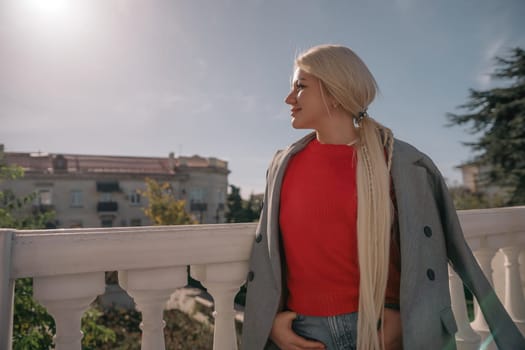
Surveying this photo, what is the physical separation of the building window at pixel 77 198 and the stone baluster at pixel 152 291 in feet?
116

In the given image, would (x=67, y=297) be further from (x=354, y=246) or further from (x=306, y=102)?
(x=306, y=102)

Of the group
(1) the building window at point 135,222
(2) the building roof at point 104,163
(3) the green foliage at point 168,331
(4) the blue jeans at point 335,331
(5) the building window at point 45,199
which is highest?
(2) the building roof at point 104,163

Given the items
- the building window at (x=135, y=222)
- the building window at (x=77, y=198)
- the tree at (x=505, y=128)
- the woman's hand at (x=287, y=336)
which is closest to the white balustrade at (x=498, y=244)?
the woman's hand at (x=287, y=336)

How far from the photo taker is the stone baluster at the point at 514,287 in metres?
2.49

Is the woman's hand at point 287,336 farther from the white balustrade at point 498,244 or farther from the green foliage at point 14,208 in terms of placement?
the green foliage at point 14,208

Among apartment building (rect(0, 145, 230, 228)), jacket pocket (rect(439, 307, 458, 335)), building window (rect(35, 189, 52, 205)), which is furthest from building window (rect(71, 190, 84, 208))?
jacket pocket (rect(439, 307, 458, 335))

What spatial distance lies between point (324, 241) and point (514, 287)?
171 cm

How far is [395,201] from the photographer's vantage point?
1597 mm

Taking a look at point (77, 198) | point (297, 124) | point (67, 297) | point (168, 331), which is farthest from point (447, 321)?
point (77, 198)

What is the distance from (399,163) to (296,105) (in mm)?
503

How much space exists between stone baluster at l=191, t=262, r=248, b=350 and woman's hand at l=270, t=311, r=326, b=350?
19 centimetres

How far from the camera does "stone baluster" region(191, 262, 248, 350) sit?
1.63 meters

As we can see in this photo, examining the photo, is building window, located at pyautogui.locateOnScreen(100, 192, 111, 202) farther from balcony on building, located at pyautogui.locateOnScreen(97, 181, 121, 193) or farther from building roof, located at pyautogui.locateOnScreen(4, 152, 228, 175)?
building roof, located at pyautogui.locateOnScreen(4, 152, 228, 175)

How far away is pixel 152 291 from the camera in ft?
4.89
